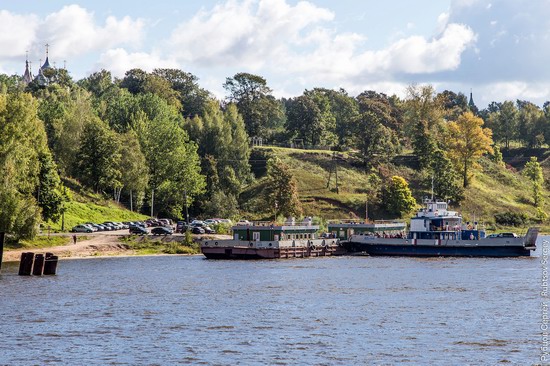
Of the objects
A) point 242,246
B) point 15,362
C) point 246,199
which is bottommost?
point 15,362

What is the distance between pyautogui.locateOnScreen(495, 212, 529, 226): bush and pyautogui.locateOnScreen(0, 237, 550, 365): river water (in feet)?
293

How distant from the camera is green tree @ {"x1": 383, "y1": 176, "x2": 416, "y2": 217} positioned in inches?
7175

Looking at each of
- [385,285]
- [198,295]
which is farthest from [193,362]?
[385,285]

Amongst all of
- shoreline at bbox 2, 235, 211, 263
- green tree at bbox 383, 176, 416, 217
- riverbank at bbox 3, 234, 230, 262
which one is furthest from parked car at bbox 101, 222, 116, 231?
green tree at bbox 383, 176, 416, 217

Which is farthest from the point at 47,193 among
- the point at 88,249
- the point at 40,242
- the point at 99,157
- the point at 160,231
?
the point at 99,157

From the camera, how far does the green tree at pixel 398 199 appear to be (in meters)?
182

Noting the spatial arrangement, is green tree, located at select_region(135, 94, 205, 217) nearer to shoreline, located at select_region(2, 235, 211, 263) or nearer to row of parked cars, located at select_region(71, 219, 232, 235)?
row of parked cars, located at select_region(71, 219, 232, 235)

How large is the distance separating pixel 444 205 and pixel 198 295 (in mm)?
63838

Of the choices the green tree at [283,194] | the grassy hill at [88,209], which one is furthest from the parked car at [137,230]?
the green tree at [283,194]

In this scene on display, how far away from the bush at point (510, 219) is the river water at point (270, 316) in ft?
293

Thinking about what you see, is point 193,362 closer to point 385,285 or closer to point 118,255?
point 385,285

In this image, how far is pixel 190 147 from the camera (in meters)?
177

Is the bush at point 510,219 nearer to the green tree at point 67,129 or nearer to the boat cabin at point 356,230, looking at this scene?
the boat cabin at point 356,230

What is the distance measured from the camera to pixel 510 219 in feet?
639
